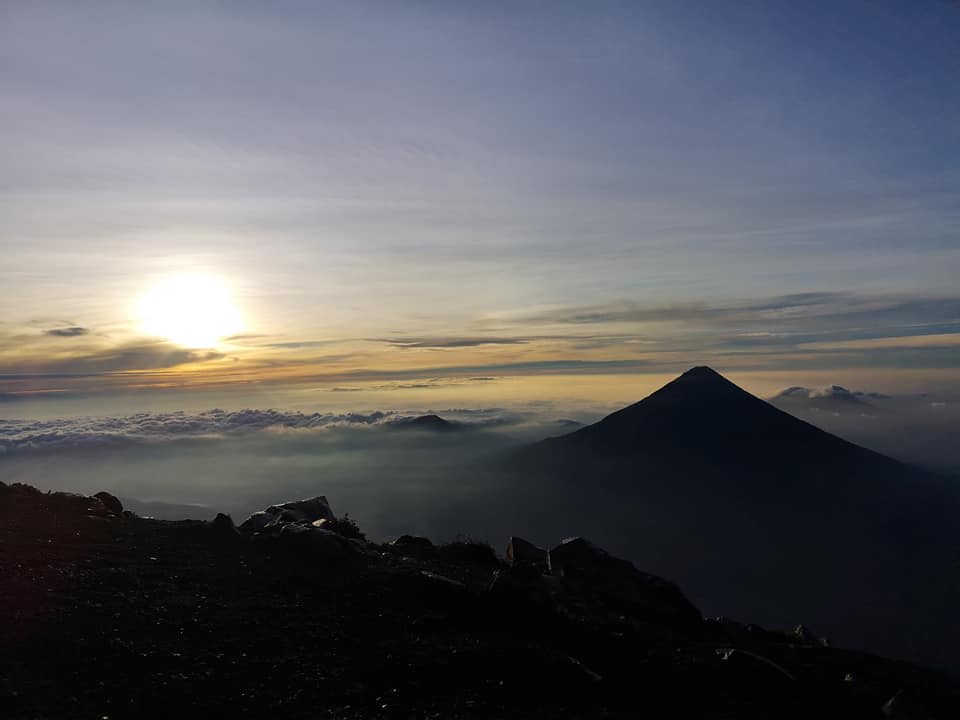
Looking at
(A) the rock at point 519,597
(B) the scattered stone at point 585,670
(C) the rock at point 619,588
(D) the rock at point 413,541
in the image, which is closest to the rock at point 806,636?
(C) the rock at point 619,588

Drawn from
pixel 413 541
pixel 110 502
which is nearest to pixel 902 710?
pixel 413 541

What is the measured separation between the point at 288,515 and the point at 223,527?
3.27m

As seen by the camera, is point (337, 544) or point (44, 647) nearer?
point (44, 647)

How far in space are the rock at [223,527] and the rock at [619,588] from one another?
9.50 m

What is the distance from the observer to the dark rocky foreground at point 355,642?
10641 millimetres

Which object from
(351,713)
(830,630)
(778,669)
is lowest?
(830,630)

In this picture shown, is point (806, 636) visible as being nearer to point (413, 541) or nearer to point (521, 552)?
point (521, 552)

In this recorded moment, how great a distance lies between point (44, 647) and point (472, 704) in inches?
289

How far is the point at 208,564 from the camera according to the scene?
1678 centimetres

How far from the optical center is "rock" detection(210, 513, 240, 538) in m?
19.2

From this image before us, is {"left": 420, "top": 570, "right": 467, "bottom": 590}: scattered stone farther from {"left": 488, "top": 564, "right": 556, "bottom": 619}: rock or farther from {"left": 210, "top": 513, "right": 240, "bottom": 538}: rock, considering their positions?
{"left": 210, "top": 513, "right": 240, "bottom": 538}: rock

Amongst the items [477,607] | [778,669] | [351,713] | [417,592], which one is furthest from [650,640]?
[351,713]

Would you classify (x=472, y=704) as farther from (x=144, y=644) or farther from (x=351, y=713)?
(x=144, y=644)

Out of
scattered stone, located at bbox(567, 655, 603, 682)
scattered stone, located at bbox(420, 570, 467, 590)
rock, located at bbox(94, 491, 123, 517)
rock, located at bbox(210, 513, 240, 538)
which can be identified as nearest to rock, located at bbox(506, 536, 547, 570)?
scattered stone, located at bbox(420, 570, 467, 590)
